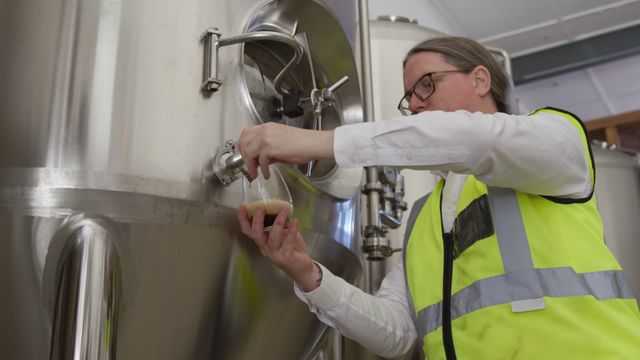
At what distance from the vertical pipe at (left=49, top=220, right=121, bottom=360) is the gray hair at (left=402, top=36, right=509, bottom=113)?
0.67 meters

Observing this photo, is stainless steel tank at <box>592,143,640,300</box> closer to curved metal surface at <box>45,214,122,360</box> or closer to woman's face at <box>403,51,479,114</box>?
woman's face at <box>403,51,479,114</box>

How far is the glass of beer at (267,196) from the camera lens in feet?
2.88

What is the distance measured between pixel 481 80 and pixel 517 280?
387 mm

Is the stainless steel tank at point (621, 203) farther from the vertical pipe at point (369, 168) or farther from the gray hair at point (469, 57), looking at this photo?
the gray hair at point (469, 57)

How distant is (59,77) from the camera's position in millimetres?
777

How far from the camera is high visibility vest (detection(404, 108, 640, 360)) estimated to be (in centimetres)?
88

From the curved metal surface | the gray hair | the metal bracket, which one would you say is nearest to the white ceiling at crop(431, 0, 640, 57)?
the gray hair

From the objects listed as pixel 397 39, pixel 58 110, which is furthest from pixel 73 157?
pixel 397 39

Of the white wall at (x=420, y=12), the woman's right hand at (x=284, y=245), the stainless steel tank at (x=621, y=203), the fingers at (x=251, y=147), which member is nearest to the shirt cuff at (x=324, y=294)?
the woman's right hand at (x=284, y=245)

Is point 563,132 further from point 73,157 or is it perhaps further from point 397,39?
point 397,39

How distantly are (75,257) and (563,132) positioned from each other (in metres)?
0.63

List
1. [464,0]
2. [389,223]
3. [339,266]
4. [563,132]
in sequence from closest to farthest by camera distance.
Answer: [563,132]
[339,266]
[389,223]
[464,0]

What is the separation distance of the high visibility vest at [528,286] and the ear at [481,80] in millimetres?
187

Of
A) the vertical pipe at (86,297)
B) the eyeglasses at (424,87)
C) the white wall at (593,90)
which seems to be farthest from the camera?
the white wall at (593,90)
